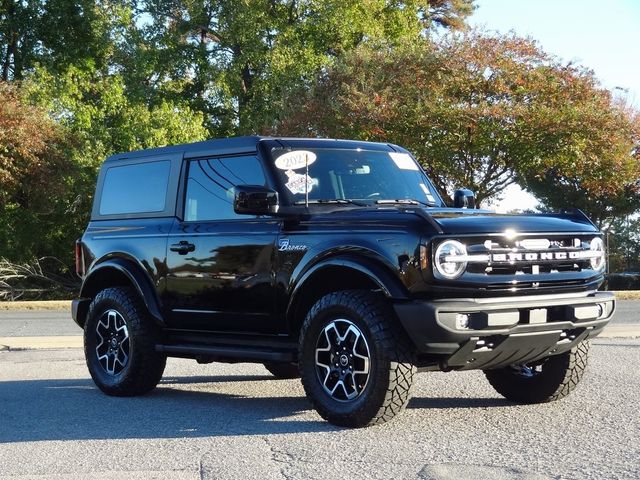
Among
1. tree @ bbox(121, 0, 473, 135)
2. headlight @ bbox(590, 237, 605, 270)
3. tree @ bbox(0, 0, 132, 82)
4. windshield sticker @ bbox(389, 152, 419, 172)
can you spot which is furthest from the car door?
tree @ bbox(0, 0, 132, 82)

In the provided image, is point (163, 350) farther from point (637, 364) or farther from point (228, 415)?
point (637, 364)

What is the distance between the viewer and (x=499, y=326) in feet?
21.3

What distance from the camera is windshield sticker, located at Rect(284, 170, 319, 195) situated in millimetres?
7727

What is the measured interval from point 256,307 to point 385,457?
2.08m

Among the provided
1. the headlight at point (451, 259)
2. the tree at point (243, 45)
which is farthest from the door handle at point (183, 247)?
the tree at point (243, 45)

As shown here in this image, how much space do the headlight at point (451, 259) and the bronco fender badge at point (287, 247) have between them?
1093 mm

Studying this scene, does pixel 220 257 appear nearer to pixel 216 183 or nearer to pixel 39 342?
pixel 216 183

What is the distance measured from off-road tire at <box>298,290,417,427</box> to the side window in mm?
1349

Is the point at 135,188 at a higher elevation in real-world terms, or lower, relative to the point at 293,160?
lower

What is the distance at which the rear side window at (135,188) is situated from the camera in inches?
348

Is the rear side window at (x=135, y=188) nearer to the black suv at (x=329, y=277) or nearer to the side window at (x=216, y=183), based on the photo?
the black suv at (x=329, y=277)

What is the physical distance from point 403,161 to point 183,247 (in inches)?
76.7

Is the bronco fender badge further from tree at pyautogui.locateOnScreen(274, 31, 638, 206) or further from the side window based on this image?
tree at pyautogui.locateOnScreen(274, 31, 638, 206)

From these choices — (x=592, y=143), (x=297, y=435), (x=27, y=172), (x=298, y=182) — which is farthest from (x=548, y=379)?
(x=27, y=172)
